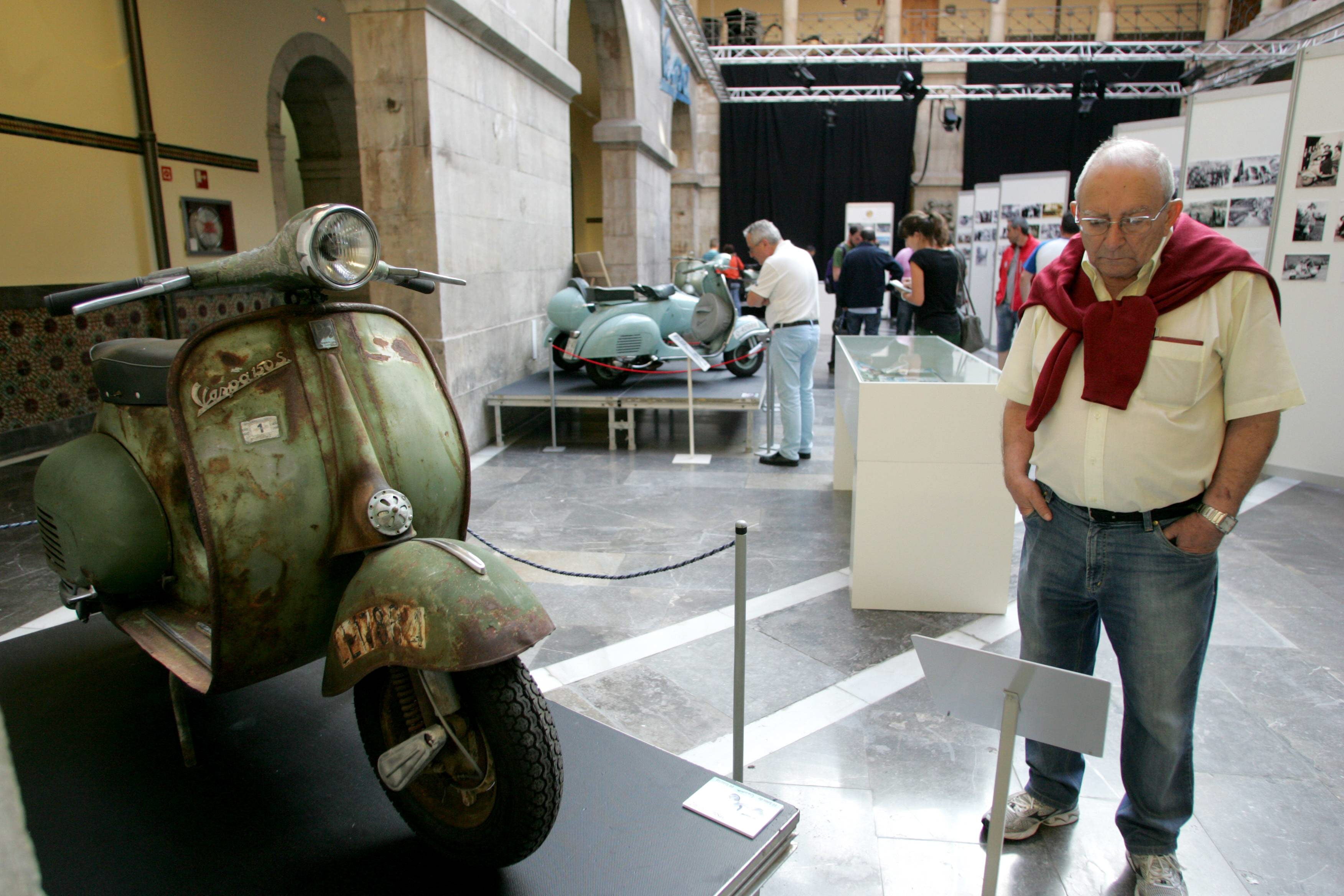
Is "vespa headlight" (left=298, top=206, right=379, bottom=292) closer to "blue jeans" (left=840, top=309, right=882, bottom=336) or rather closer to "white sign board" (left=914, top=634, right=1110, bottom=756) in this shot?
"white sign board" (left=914, top=634, right=1110, bottom=756)

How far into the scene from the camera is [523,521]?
4.90 meters

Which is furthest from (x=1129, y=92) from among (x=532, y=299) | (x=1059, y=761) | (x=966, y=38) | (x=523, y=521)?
(x=1059, y=761)

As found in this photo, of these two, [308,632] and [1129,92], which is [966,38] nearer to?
[1129,92]

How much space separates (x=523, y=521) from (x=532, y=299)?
12.4 feet

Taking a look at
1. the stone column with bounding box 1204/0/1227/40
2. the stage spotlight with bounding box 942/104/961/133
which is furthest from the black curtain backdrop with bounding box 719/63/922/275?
the stone column with bounding box 1204/0/1227/40

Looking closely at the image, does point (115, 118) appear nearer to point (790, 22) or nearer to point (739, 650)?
point (739, 650)

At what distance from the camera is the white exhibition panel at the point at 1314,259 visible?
525 cm

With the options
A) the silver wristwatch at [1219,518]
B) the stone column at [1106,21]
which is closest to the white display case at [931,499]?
the silver wristwatch at [1219,518]

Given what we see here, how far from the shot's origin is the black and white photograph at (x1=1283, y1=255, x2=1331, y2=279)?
5453 mm

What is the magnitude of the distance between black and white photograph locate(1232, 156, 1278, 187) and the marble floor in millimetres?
2215

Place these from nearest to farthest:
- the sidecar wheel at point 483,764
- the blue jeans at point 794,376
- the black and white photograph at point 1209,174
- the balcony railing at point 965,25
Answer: the sidecar wheel at point 483,764
the blue jeans at point 794,376
the black and white photograph at point 1209,174
the balcony railing at point 965,25

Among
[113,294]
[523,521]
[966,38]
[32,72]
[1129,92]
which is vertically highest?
[966,38]

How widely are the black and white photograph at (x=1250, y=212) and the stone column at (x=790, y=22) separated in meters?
14.2

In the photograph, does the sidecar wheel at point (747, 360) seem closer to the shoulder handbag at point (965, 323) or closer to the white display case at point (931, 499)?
the shoulder handbag at point (965, 323)
